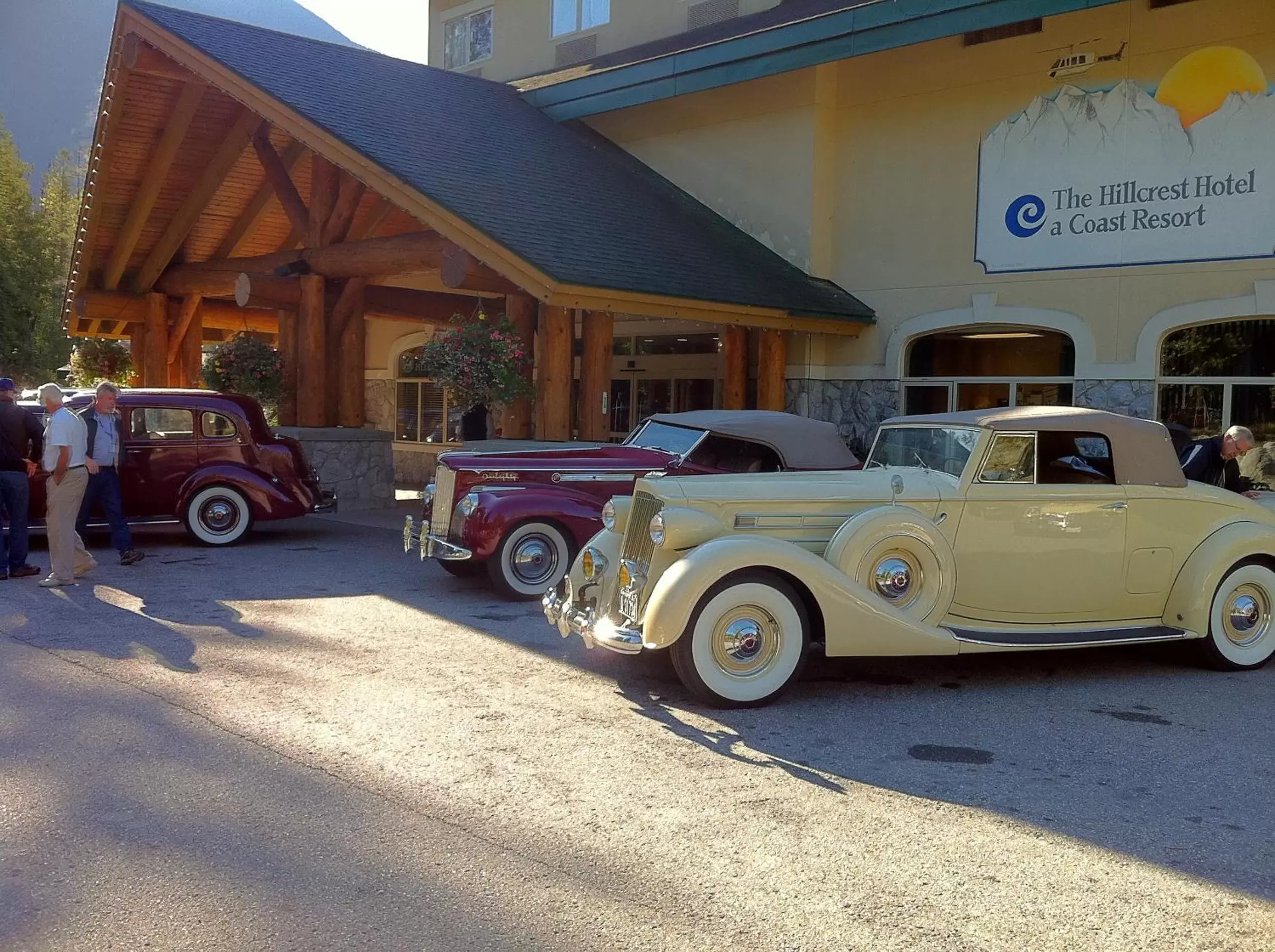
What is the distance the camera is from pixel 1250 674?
6648 millimetres

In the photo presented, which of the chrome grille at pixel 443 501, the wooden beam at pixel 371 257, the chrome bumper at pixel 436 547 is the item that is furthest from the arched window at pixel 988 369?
the chrome bumper at pixel 436 547

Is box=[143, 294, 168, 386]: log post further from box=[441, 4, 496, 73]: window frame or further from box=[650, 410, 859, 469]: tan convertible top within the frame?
box=[650, 410, 859, 469]: tan convertible top

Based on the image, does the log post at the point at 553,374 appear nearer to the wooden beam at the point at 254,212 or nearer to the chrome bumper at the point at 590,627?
the chrome bumper at the point at 590,627

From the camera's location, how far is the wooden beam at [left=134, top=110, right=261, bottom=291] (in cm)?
1516

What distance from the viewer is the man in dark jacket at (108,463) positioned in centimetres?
956

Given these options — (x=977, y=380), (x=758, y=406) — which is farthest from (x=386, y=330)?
(x=977, y=380)

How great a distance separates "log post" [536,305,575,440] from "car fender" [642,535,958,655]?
6364 millimetres

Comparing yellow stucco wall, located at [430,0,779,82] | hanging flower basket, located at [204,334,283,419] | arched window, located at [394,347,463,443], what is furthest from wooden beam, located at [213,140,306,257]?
yellow stucco wall, located at [430,0,779,82]

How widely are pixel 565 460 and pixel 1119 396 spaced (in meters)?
6.95

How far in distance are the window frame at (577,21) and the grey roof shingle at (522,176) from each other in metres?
2.85

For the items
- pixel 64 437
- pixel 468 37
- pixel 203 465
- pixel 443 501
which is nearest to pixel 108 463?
pixel 64 437

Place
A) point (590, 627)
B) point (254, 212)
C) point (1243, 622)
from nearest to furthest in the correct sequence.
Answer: point (590, 627) → point (1243, 622) → point (254, 212)

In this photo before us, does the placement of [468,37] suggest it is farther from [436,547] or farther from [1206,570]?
[1206,570]

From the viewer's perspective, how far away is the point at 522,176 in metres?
13.8
